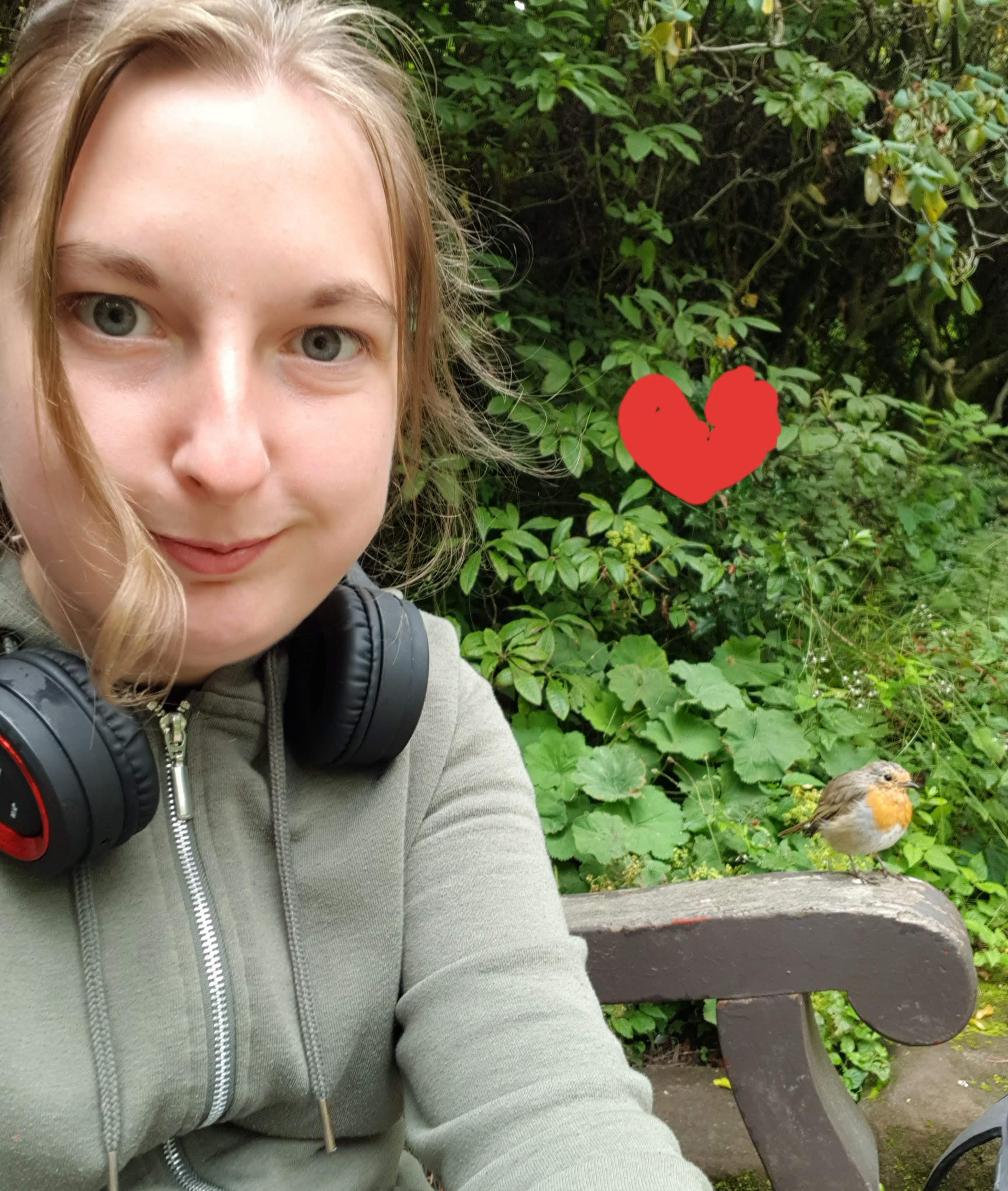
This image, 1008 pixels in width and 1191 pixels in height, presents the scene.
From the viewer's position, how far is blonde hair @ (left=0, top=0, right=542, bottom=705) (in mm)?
684

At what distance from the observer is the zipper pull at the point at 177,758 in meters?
0.90

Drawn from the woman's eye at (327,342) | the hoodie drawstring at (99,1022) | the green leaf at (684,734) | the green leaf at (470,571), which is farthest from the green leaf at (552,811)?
the woman's eye at (327,342)

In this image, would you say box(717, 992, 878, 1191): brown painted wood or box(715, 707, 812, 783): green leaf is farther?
box(715, 707, 812, 783): green leaf

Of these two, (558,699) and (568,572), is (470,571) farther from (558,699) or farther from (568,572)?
(558,699)

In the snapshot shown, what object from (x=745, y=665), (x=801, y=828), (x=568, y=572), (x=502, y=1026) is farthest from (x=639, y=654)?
(x=502, y=1026)

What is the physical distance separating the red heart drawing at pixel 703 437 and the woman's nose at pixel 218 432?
149 cm

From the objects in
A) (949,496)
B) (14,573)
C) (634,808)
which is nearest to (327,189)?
(14,573)

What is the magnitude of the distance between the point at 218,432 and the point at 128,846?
0.39 metres

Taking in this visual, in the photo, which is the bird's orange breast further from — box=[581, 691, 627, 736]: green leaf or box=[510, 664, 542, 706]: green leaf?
box=[581, 691, 627, 736]: green leaf

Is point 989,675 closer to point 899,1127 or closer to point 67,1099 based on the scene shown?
point 899,1127

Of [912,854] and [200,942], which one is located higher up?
[200,942]

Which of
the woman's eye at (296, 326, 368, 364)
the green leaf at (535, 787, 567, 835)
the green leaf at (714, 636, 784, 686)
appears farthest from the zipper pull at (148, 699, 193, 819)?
the green leaf at (714, 636, 784, 686)

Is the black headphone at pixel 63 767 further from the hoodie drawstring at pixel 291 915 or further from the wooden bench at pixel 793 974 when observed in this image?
the wooden bench at pixel 793 974

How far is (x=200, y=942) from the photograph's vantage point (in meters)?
0.89
